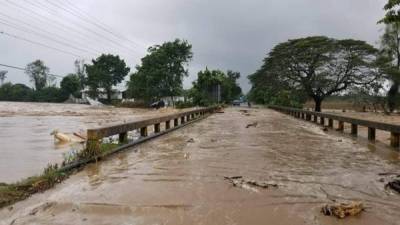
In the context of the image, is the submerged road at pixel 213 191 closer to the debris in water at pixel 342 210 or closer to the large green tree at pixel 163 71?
the debris in water at pixel 342 210

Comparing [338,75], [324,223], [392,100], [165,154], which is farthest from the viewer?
[392,100]

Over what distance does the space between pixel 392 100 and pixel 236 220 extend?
6456 centimetres

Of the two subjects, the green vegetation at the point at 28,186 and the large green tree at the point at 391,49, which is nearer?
the green vegetation at the point at 28,186

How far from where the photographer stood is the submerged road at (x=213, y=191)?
6.14 meters

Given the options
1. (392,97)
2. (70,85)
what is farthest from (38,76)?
(392,97)

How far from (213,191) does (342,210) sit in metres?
2.11

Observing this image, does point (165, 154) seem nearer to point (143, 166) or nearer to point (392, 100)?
point (143, 166)

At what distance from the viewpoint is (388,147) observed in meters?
15.0

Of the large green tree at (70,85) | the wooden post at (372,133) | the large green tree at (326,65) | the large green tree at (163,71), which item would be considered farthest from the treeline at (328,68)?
the large green tree at (70,85)

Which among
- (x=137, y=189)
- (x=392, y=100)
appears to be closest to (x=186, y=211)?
(x=137, y=189)

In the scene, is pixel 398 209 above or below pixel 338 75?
below

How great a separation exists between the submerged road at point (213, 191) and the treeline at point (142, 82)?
52.3m

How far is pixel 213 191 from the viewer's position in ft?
25.1

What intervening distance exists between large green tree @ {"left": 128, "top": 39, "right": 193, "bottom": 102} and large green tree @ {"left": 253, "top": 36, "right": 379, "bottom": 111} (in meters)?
26.0
